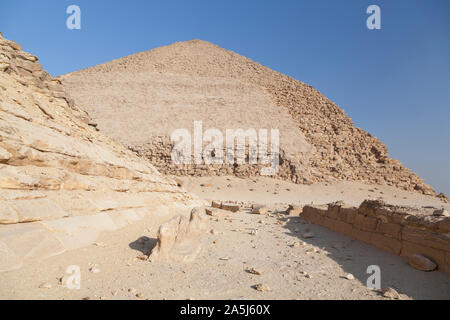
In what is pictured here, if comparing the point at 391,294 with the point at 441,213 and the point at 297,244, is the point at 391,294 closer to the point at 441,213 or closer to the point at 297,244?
the point at 441,213

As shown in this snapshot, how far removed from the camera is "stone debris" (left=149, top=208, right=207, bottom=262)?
362cm

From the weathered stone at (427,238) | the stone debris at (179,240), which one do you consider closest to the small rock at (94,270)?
the stone debris at (179,240)

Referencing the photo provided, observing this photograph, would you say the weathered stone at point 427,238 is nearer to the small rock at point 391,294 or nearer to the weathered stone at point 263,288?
the small rock at point 391,294

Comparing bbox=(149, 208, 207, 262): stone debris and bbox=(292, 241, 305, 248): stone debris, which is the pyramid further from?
bbox=(149, 208, 207, 262): stone debris

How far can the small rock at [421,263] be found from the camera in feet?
10.8

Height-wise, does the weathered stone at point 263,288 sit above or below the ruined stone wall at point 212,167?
below

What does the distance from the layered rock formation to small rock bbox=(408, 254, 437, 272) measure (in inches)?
194

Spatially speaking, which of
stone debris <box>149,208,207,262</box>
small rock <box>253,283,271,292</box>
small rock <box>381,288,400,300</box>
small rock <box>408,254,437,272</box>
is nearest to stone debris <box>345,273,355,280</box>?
small rock <box>381,288,400,300</box>

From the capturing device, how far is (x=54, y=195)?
13.8ft

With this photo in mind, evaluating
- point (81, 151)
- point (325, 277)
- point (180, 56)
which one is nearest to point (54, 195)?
point (81, 151)

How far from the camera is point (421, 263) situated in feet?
11.0

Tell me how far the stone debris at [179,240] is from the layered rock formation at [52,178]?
128 centimetres

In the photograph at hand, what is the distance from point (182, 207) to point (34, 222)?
185 inches
